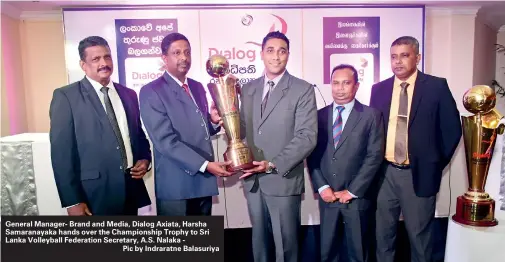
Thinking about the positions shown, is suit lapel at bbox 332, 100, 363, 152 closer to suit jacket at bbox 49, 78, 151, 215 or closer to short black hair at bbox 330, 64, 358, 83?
short black hair at bbox 330, 64, 358, 83

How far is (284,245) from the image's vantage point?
→ 160 centimetres

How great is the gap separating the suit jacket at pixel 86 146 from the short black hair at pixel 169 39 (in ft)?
0.88

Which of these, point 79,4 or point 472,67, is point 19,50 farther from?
point 472,67

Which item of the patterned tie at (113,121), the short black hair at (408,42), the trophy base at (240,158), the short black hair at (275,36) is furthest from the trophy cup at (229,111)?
the short black hair at (408,42)

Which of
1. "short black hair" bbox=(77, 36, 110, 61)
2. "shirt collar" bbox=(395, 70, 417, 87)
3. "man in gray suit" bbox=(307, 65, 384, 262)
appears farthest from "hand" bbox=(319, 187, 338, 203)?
"short black hair" bbox=(77, 36, 110, 61)

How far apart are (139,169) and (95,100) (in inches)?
14.5

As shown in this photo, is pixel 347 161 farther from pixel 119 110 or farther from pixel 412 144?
pixel 119 110

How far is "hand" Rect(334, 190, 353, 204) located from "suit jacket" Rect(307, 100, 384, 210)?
17mm

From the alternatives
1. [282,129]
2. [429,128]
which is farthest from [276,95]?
[429,128]

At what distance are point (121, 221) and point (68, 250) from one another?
275mm

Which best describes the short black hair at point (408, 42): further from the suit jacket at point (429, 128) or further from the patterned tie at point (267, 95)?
the patterned tie at point (267, 95)

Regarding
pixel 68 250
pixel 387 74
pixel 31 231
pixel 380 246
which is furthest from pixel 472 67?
pixel 31 231

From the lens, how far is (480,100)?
1.37 meters

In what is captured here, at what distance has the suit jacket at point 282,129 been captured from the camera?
5.11 ft
